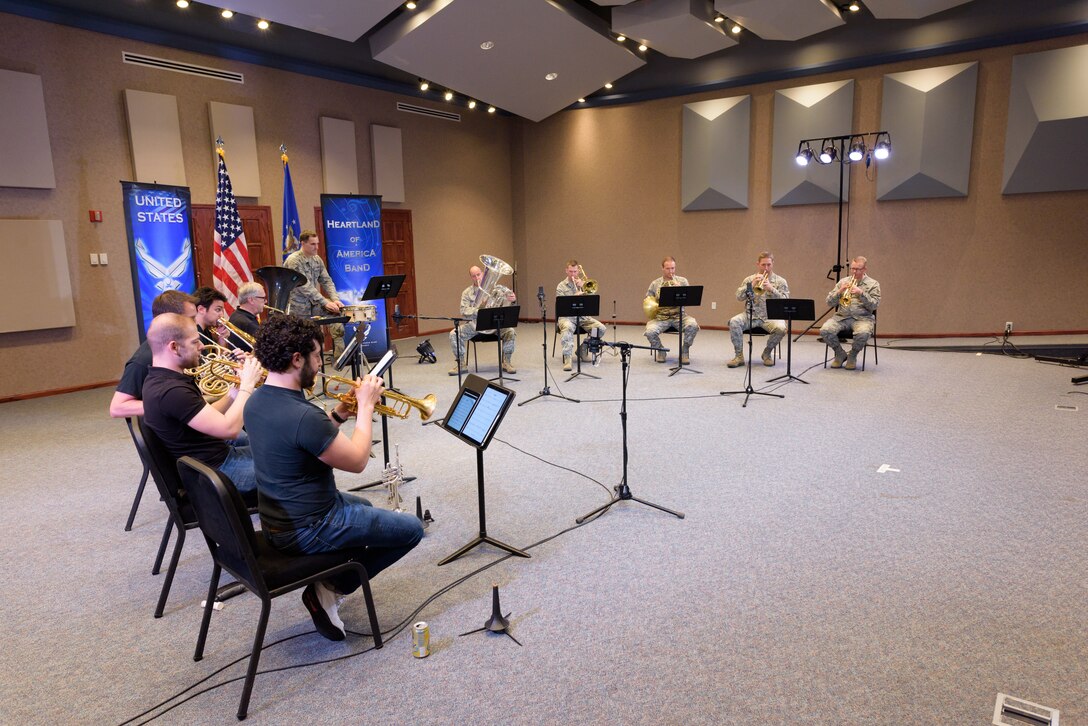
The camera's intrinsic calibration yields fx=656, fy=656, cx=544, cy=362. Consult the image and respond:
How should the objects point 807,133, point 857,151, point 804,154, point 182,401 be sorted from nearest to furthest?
point 182,401 → point 857,151 → point 804,154 → point 807,133

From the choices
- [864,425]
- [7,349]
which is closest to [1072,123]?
[864,425]

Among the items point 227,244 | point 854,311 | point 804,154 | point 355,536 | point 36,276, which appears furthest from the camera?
point 804,154

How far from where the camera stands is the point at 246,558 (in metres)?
2.40

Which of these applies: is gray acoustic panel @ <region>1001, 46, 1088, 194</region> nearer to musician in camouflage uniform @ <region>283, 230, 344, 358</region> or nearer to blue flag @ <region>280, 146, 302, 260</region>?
musician in camouflage uniform @ <region>283, 230, 344, 358</region>

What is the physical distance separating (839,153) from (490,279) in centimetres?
624

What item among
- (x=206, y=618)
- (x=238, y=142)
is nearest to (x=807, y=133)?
(x=238, y=142)

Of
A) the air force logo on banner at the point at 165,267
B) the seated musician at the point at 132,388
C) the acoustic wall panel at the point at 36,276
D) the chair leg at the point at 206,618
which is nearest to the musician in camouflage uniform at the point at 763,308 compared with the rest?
the seated musician at the point at 132,388

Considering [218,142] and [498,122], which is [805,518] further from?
[498,122]

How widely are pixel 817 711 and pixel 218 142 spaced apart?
28.4 feet

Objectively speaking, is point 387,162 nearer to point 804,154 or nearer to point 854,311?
point 804,154

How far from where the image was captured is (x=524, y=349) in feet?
34.5

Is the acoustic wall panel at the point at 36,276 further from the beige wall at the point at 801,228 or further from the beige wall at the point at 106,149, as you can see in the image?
the beige wall at the point at 801,228

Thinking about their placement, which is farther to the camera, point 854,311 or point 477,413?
point 854,311

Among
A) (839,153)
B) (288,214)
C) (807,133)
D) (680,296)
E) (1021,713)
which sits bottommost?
(1021,713)
